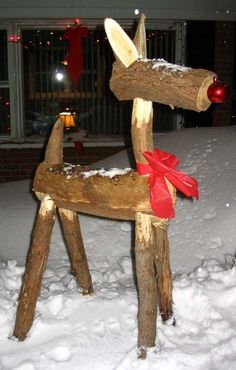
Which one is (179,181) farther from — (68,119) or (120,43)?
(68,119)

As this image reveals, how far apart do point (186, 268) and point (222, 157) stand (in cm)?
182

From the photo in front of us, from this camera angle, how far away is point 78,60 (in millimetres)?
6930

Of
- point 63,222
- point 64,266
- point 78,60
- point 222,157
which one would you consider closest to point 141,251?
point 63,222

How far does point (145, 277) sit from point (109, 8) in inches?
208

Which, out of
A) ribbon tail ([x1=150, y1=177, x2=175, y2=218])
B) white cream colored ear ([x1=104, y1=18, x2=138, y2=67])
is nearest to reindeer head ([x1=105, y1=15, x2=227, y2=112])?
white cream colored ear ([x1=104, y1=18, x2=138, y2=67])

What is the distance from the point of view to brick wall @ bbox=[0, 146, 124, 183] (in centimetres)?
735

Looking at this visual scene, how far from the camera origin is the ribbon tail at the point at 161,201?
8.54 feet

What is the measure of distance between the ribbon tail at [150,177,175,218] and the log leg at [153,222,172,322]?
29 cm

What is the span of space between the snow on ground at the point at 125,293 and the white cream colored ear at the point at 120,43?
5.93 feet

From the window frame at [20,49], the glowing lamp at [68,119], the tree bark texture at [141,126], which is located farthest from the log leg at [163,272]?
the window frame at [20,49]

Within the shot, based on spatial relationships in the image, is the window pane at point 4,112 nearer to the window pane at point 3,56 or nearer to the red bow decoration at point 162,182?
the window pane at point 3,56

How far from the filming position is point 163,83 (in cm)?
240

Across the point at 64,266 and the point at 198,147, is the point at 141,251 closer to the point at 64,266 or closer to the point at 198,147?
the point at 64,266

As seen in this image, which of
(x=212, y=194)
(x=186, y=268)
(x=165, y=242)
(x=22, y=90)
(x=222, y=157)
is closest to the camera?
(x=165, y=242)
